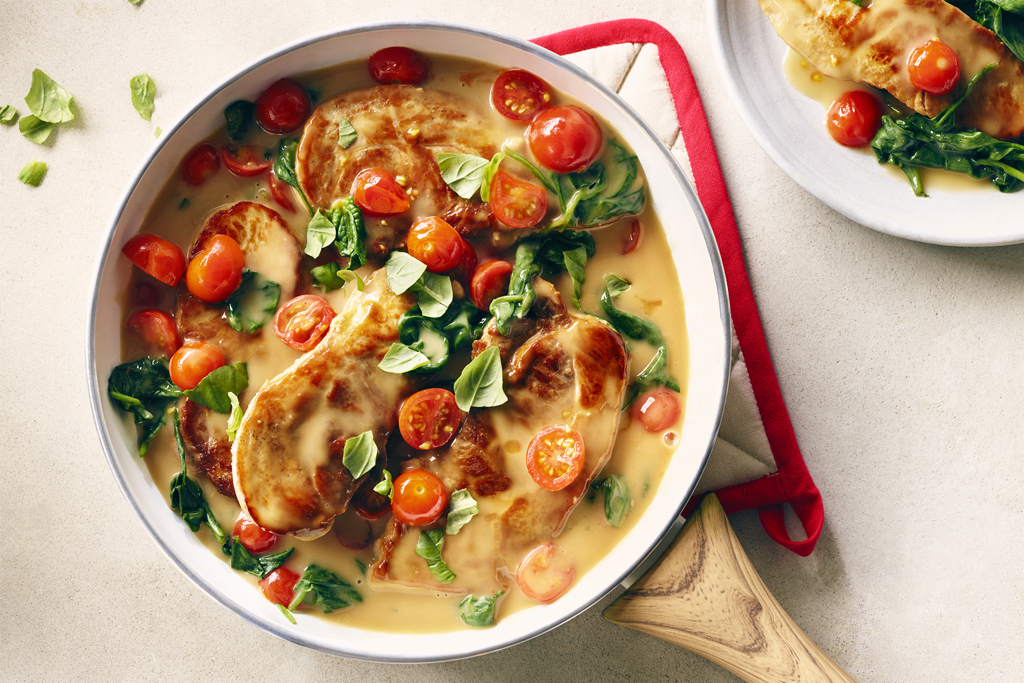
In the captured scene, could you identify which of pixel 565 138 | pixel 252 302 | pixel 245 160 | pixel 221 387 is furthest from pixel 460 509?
pixel 245 160

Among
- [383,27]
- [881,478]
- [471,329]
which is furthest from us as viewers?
[881,478]

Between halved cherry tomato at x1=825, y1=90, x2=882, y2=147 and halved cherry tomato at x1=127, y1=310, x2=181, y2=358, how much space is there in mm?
3352

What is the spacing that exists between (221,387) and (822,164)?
3092 millimetres

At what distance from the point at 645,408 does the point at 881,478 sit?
1.42 m

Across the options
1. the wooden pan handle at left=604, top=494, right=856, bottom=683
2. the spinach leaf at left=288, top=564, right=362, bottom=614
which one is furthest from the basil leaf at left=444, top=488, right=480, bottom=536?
the wooden pan handle at left=604, top=494, right=856, bottom=683

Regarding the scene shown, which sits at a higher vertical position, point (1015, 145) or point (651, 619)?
point (1015, 145)

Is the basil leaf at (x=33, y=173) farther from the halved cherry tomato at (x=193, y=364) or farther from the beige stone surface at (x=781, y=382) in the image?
the halved cherry tomato at (x=193, y=364)

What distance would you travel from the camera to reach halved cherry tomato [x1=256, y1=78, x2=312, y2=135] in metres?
3.10

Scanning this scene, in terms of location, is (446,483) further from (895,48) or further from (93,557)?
(895,48)

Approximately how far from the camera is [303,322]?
9.91 ft

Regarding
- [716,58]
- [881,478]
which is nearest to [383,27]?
[716,58]

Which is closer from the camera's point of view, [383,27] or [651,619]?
[383,27]

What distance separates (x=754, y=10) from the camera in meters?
3.44

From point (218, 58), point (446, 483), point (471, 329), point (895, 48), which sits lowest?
point (446, 483)
